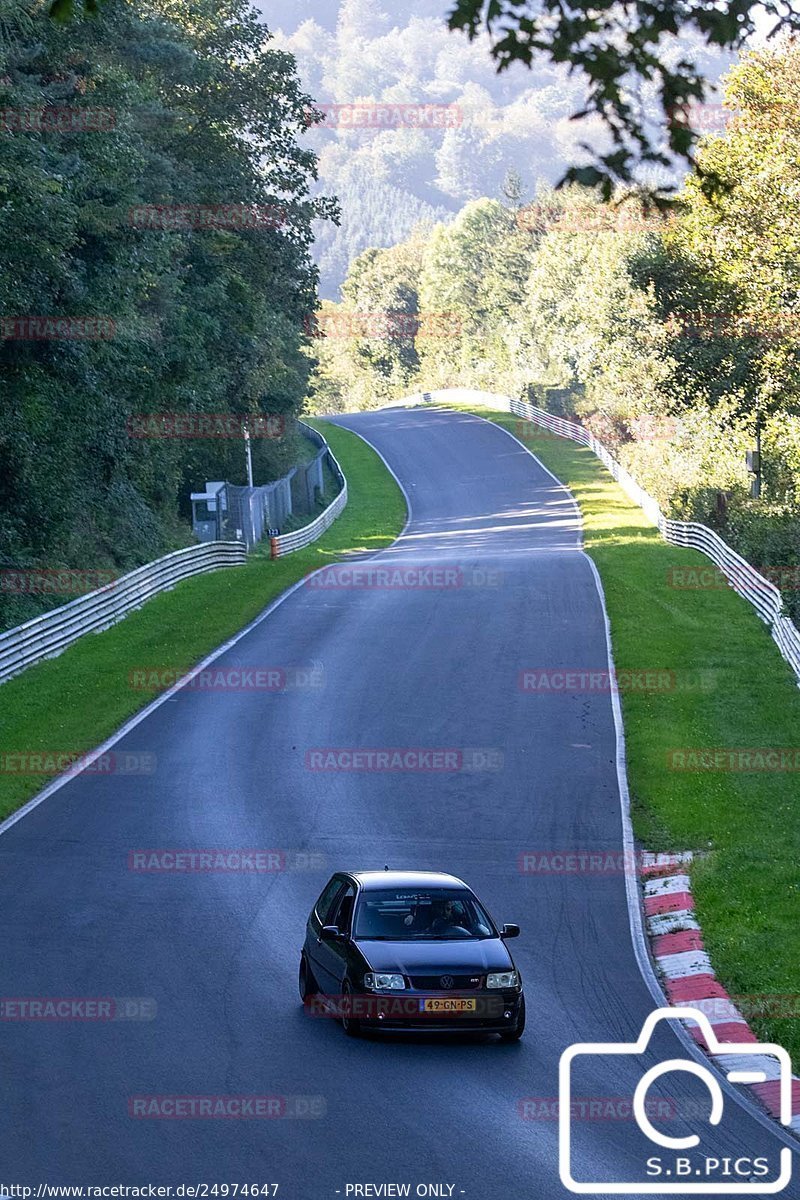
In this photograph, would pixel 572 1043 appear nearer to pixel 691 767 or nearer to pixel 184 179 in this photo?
pixel 691 767

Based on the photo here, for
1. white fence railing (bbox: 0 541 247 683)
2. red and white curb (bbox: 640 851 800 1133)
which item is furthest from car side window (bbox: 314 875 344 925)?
white fence railing (bbox: 0 541 247 683)

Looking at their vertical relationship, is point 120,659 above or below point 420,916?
below

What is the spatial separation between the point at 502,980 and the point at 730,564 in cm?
2944

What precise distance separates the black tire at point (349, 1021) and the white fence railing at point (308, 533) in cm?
3624

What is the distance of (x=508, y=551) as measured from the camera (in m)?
49.8

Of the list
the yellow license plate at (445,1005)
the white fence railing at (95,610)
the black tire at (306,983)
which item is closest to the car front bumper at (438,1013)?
the yellow license plate at (445,1005)

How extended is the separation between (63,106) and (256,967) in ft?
87.4

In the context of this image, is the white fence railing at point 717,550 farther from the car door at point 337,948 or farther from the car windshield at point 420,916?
the car door at point 337,948

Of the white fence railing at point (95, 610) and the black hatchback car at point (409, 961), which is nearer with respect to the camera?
the black hatchback car at point (409, 961)

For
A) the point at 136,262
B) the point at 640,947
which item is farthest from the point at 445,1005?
the point at 136,262

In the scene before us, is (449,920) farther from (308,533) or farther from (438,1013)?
(308,533)

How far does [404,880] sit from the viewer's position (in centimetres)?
1288

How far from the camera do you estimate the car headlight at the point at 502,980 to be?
37.4 feet

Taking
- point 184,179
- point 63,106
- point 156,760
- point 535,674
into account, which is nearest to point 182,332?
point 184,179
